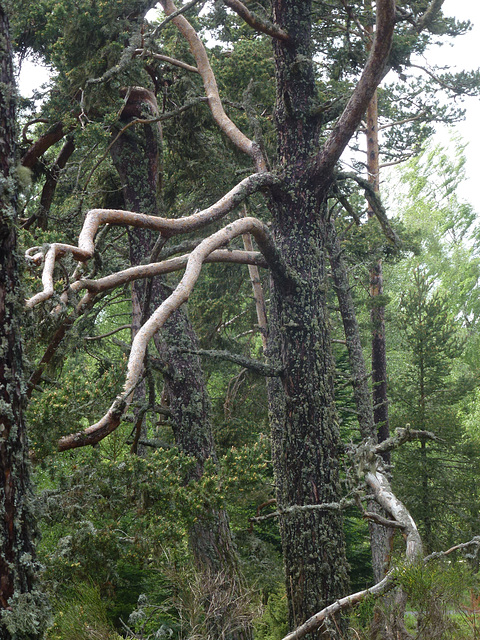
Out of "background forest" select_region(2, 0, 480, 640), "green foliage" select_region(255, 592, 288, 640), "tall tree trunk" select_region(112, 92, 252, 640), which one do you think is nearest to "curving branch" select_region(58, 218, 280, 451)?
"background forest" select_region(2, 0, 480, 640)

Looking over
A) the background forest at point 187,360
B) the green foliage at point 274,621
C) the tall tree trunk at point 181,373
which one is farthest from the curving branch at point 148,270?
the green foliage at point 274,621

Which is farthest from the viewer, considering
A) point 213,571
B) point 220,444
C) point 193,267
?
point 220,444

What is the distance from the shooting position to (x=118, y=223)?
509cm

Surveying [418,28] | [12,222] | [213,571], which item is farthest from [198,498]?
[418,28]

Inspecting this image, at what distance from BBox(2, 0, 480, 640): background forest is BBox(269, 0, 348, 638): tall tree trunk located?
0.07m

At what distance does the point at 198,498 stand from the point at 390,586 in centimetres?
274

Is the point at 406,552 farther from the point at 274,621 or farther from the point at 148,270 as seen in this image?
the point at 274,621

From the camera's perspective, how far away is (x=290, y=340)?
6309 millimetres

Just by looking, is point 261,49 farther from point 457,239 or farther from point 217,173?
point 457,239

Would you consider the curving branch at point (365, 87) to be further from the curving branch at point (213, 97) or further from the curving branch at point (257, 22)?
the curving branch at point (213, 97)

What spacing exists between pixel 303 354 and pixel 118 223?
7.41 ft

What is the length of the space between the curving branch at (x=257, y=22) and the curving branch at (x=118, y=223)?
1.41m

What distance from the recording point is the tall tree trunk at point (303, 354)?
19.8 feet

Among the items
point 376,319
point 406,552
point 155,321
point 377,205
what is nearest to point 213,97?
point 377,205
